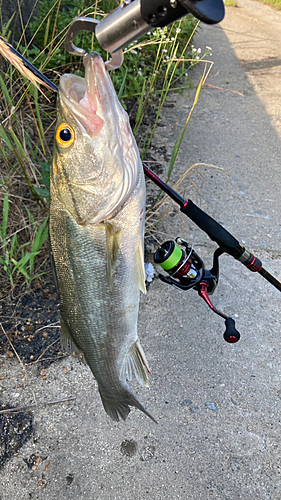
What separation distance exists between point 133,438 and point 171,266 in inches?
36.1

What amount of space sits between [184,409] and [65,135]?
1559 mm

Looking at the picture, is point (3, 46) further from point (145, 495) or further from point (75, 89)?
point (145, 495)

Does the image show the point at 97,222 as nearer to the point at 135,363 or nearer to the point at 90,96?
the point at 90,96

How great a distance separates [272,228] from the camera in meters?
3.13

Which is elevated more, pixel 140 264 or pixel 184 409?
pixel 140 264

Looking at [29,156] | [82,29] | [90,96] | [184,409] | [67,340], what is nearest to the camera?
[82,29]

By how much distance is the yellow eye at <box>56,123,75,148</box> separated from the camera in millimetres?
1194

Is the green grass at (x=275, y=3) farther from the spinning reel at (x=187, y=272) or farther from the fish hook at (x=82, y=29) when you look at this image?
the fish hook at (x=82, y=29)

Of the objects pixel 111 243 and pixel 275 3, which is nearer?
pixel 111 243

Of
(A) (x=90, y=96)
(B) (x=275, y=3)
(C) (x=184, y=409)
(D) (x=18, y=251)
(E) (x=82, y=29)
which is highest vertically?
(E) (x=82, y=29)

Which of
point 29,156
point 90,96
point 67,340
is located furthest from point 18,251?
point 90,96

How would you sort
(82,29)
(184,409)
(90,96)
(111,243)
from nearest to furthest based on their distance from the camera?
1. (82,29)
2. (90,96)
3. (111,243)
4. (184,409)

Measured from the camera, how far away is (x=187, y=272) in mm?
1823

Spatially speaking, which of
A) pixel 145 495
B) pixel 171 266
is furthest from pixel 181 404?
A: pixel 171 266
